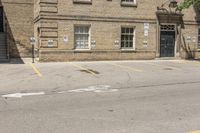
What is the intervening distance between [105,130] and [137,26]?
722 inches

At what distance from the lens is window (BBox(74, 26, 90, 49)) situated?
867 inches

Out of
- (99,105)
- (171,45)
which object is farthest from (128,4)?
(99,105)

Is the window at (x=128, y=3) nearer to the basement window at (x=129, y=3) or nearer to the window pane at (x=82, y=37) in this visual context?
the basement window at (x=129, y=3)

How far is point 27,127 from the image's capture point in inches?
234

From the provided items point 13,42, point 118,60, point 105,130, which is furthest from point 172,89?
point 13,42

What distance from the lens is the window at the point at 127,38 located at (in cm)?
2330

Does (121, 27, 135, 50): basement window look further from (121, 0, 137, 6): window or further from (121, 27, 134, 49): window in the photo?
(121, 0, 137, 6): window

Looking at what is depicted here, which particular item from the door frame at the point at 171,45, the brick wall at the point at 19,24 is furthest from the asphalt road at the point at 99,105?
the brick wall at the point at 19,24

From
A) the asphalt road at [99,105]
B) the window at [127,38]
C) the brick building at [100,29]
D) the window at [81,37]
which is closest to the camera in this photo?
the asphalt road at [99,105]

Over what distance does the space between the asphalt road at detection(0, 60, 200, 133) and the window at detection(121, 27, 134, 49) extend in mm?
10201

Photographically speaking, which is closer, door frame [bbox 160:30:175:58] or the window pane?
the window pane

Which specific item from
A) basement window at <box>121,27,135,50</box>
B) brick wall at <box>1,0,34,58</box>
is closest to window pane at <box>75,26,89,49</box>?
basement window at <box>121,27,135,50</box>

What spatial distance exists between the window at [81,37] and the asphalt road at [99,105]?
29.5ft

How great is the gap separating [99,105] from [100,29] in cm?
1486
